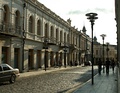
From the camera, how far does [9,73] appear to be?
18.8 m

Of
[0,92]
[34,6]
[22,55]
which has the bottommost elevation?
[0,92]

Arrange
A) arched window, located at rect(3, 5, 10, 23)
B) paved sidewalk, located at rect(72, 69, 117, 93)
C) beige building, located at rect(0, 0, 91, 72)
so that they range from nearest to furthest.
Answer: paved sidewalk, located at rect(72, 69, 117, 93), beige building, located at rect(0, 0, 91, 72), arched window, located at rect(3, 5, 10, 23)

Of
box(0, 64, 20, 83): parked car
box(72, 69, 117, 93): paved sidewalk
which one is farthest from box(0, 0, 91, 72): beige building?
box(72, 69, 117, 93): paved sidewalk

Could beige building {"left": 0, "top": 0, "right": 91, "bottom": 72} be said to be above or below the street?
above

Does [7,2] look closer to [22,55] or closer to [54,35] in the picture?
[22,55]

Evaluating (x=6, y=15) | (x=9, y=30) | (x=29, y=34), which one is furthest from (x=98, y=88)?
(x=29, y=34)

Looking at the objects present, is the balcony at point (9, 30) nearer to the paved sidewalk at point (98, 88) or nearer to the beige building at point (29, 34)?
the beige building at point (29, 34)

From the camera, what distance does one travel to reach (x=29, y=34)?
112 ft

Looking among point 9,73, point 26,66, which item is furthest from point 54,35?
point 9,73

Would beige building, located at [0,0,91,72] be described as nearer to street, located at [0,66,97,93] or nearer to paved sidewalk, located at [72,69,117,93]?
street, located at [0,66,97,93]

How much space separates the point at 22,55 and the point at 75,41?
37.5m

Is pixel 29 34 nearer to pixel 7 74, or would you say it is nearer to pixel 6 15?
pixel 6 15

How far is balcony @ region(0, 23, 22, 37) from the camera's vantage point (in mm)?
25172

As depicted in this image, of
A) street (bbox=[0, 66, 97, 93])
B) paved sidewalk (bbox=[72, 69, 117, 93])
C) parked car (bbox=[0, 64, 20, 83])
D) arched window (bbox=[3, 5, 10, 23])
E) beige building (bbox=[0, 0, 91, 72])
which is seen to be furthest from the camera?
arched window (bbox=[3, 5, 10, 23])
